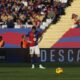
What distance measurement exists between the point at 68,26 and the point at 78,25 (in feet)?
2.59

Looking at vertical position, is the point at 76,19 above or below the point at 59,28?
above

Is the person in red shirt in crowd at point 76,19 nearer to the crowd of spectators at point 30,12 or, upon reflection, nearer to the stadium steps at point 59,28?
the stadium steps at point 59,28

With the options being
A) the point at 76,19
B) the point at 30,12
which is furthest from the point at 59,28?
the point at 30,12

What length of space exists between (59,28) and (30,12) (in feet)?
7.22

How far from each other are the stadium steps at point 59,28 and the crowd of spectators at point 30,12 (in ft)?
1.06

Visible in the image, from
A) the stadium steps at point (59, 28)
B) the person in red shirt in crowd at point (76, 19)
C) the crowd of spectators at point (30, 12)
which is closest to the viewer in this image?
the person in red shirt in crowd at point (76, 19)

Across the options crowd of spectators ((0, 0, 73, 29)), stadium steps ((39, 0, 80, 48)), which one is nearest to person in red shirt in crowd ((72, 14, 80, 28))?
stadium steps ((39, 0, 80, 48))

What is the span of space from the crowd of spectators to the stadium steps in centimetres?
32

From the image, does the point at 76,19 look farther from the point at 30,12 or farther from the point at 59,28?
the point at 30,12

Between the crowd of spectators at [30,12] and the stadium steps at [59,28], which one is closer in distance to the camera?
the stadium steps at [59,28]

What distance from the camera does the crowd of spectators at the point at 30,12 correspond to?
89.8 ft

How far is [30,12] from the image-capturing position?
28297mm

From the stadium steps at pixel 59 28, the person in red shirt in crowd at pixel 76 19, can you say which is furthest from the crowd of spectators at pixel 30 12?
the person in red shirt in crowd at pixel 76 19

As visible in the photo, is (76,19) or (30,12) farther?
(30,12)
